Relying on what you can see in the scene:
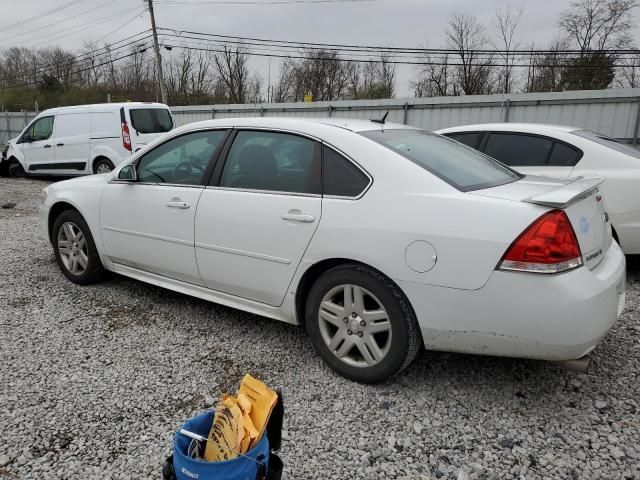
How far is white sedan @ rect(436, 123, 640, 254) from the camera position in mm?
4207

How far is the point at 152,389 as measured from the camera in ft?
8.84

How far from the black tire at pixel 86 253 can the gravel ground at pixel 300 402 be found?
55 centimetres

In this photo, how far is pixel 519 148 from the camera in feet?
16.2

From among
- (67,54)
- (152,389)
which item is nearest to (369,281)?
(152,389)

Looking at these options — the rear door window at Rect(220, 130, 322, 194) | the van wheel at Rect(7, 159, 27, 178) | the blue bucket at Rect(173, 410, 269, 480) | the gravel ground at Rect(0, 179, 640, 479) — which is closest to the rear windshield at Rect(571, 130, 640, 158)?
the gravel ground at Rect(0, 179, 640, 479)

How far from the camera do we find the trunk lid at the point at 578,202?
227cm

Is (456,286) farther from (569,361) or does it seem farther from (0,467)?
(0,467)

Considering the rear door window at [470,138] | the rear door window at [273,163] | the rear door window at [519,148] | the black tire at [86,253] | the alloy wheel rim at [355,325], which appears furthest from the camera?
the rear door window at [470,138]

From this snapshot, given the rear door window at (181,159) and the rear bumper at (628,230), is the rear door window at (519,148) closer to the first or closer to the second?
the rear bumper at (628,230)

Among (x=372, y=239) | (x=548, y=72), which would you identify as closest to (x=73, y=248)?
(x=372, y=239)

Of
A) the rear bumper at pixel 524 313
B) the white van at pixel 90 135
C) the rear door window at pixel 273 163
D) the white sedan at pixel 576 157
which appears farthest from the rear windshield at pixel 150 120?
the rear bumper at pixel 524 313

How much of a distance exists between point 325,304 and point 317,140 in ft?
3.18

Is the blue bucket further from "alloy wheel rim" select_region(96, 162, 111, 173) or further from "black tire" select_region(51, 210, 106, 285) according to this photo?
"alloy wheel rim" select_region(96, 162, 111, 173)

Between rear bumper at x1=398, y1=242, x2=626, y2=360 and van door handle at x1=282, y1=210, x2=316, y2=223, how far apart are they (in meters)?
0.65
